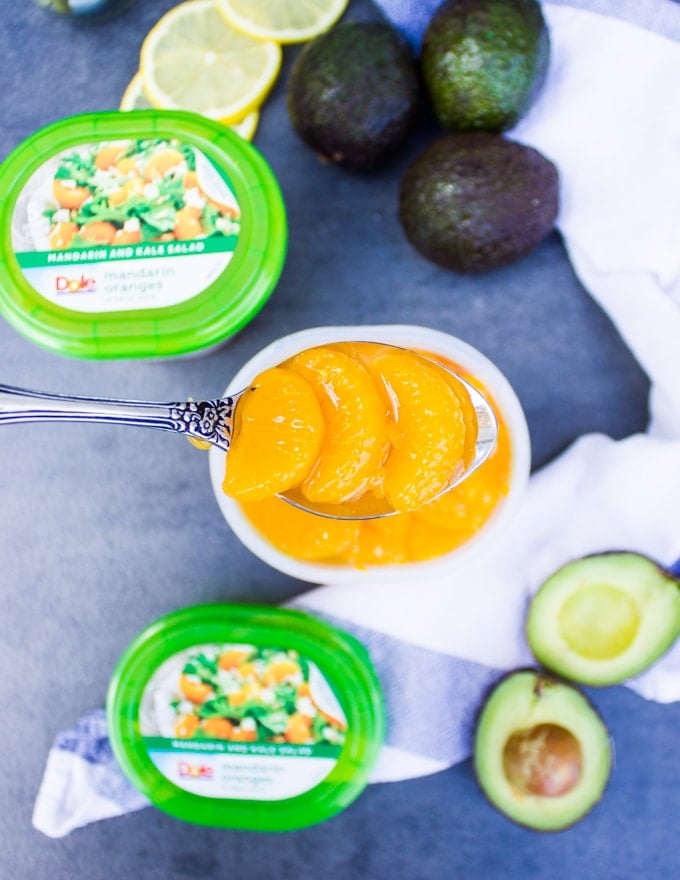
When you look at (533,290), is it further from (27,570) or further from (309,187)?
(27,570)

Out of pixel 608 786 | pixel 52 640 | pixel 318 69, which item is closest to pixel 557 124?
pixel 318 69

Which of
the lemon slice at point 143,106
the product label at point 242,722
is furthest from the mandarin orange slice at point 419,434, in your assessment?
the lemon slice at point 143,106

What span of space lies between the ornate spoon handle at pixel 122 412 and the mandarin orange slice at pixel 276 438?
0.12 ft

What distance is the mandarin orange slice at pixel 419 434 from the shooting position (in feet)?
2.43

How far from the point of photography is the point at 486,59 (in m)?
0.92

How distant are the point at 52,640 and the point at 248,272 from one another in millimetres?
596

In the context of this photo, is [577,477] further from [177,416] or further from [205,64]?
[205,64]

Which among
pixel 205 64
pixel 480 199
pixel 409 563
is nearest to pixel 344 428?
pixel 409 563

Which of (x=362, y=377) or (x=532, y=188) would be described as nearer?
(x=362, y=377)

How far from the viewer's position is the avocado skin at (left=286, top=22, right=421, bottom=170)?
0.95 meters

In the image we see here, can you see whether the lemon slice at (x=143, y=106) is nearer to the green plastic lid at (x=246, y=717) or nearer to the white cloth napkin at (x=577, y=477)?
the white cloth napkin at (x=577, y=477)

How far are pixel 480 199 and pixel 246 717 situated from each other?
726mm

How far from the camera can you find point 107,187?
976 millimetres

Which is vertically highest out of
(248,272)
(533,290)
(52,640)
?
(248,272)
